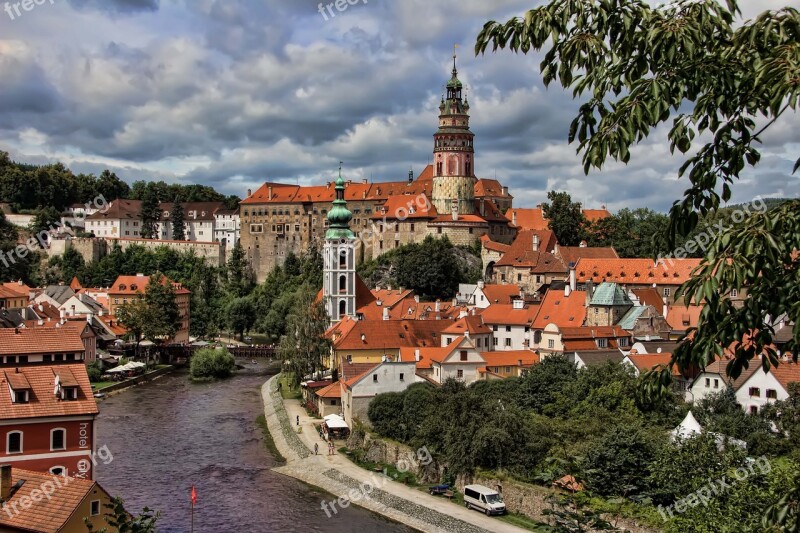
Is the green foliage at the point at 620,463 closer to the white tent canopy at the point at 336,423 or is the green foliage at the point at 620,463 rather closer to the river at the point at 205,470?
the river at the point at 205,470

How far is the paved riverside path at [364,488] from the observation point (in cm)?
2473

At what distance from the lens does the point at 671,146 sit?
5.07 m

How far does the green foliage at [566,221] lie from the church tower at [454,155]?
755cm

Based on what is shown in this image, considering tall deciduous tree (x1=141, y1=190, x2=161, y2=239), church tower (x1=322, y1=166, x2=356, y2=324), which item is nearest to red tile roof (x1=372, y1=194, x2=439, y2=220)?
church tower (x1=322, y1=166, x2=356, y2=324)

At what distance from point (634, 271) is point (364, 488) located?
32.1 metres

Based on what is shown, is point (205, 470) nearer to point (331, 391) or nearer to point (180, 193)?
point (331, 391)

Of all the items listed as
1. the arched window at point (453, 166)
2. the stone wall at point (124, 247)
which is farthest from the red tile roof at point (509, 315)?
the stone wall at point (124, 247)

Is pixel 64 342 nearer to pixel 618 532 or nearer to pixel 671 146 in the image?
pixel 618 532

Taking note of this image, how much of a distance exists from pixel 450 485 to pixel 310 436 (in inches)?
393

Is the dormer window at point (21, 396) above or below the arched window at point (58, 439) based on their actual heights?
above

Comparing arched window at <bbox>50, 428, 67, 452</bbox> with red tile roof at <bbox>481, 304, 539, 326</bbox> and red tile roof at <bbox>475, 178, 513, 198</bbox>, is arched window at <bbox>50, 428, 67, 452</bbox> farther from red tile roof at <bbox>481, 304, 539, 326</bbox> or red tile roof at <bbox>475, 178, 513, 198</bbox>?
red tile roof at <bbox>475, 178, 513, 198</bbox>

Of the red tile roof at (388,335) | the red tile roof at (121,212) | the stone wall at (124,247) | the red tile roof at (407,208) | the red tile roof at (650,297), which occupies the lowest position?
the red tile roof at (388,335)

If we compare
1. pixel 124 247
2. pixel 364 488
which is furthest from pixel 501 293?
pixel 124 247

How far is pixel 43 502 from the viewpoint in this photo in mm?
16109
